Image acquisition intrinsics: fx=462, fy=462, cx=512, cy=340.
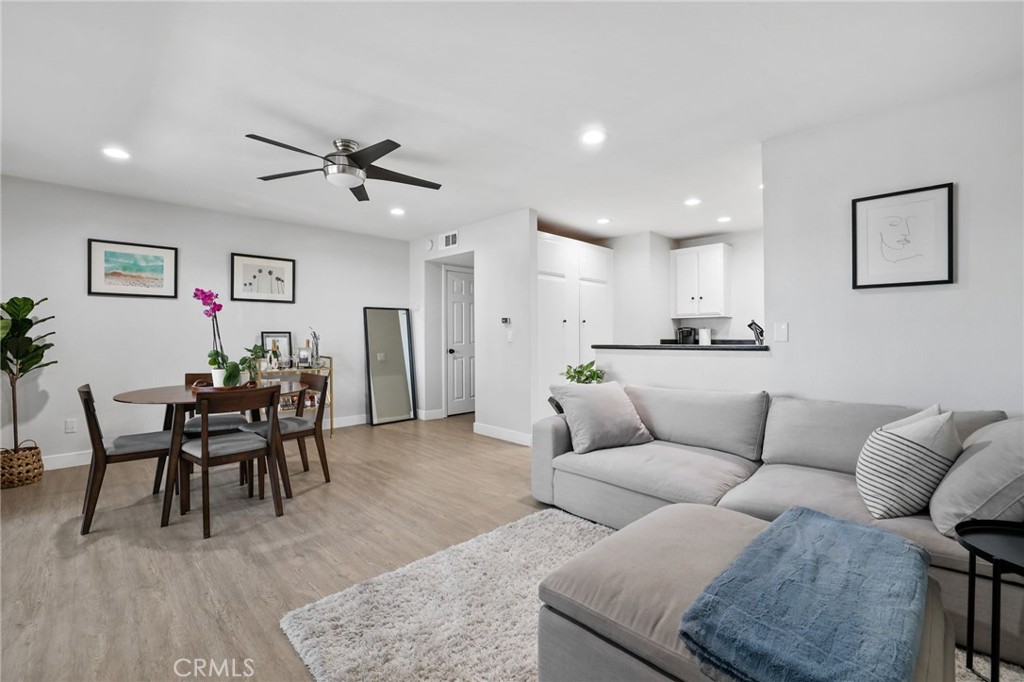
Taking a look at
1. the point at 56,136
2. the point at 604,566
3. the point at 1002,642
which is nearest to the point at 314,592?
the point at 604,566

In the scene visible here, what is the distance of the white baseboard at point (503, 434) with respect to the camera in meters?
4.85

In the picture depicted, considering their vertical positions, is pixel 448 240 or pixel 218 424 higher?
pixel 448 240

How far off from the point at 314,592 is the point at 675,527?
159 centimetres

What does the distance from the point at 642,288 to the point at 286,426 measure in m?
4.42

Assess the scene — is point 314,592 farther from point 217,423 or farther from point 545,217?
point 545,217

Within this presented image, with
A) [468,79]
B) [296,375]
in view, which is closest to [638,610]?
[468,79]

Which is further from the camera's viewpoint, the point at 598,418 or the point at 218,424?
the point at 218,424

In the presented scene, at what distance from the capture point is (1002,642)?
5.25 feet

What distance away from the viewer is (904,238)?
8.43 feet

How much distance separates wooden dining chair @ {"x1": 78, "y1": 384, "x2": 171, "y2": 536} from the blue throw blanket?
306cm

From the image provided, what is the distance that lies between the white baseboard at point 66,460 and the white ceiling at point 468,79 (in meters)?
2.32

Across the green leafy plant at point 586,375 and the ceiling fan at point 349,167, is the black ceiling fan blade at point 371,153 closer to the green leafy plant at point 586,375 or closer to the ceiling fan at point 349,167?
the ceiling fan at point 349,167

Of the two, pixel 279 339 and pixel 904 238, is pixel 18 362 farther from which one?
pixel 904 238

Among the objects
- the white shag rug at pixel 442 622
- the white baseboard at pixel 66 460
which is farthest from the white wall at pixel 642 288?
the white baseboard at pixel 66 460
